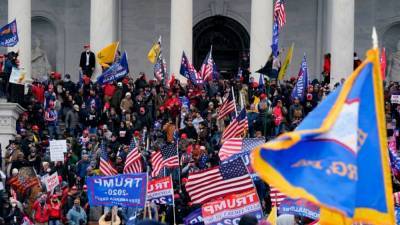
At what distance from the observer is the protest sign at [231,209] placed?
21.4 metres

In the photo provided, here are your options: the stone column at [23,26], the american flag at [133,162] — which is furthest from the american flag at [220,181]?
the stone column at [23,26]

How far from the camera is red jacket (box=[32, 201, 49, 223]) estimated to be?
33.5 meters

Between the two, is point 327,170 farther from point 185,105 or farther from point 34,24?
point 34,24

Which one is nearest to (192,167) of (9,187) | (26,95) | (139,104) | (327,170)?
(9,187)

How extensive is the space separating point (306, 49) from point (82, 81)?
15598 mm

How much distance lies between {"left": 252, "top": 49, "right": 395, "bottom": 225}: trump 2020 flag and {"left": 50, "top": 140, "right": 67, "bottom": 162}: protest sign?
26.1m

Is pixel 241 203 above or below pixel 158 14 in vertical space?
below

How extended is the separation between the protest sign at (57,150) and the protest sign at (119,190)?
462 inches

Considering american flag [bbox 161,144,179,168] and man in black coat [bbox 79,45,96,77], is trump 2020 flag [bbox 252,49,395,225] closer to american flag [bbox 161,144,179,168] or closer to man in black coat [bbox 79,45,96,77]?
american flag [bbox 161,144,179,168]

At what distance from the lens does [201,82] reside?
44.6 meters

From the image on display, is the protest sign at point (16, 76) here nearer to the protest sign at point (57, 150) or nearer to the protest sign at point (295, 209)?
the protest sign at point (57, 150)

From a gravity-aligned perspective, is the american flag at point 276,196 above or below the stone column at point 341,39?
below

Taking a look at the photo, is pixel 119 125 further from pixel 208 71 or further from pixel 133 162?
pixel 133 162

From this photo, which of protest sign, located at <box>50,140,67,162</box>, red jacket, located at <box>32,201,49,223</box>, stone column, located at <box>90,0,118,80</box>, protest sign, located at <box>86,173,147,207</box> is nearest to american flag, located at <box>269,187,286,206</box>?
protest sign, located at <box>86,173,147,207</box>
